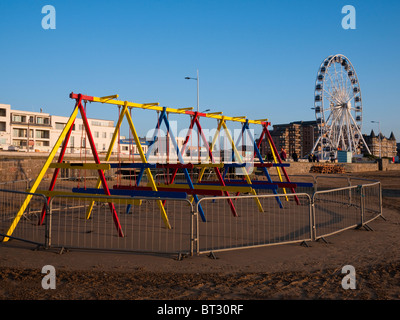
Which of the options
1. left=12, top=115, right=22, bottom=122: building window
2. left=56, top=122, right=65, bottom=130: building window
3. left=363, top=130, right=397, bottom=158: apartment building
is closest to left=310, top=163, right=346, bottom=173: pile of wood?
left=56, top=122, right=65, bottom=130: building window

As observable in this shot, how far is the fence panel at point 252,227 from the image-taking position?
6.95 m

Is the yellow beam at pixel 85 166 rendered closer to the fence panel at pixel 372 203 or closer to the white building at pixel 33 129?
the fence panel at pixel 372 203

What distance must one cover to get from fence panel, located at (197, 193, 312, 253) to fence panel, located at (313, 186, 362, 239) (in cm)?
33

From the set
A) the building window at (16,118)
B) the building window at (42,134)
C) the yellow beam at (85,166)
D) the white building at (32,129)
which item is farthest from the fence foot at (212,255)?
the building window at (42,134)

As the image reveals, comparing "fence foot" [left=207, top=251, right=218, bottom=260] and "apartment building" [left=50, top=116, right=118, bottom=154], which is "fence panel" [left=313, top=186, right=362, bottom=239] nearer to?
"fence foot" [left=207, top=251, right=218, bottom=260]

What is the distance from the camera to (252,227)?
858cm

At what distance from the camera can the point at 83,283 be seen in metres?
4.59

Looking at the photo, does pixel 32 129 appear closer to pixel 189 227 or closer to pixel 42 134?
pixel 42 134

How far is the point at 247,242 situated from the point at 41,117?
256 ft

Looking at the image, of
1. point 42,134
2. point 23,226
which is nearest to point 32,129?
point 42,134

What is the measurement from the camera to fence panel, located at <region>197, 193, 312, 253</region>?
6.95m

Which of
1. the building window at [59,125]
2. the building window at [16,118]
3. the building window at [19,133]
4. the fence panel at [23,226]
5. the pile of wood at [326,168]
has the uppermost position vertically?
the building window at [16,118]

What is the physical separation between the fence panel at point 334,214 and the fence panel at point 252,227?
327 millimetres
